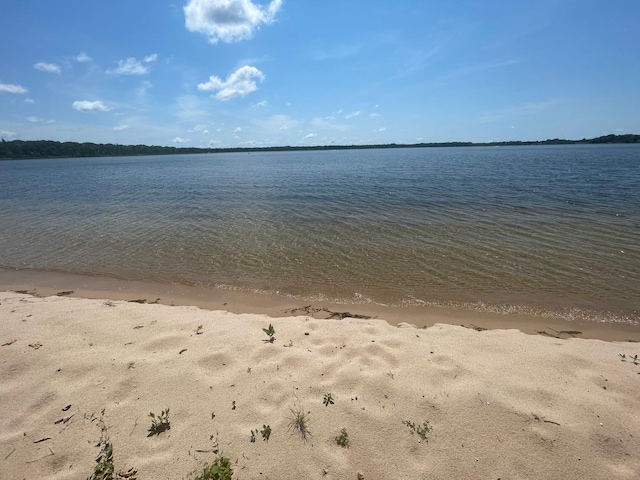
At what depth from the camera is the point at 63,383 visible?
452 centimetres

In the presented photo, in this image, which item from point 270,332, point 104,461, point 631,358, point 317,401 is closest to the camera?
point 104,461

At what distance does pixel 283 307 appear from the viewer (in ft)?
27.3

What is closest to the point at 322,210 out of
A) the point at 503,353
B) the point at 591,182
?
the point at 503,353

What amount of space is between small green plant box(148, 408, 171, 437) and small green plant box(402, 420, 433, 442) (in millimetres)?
3089

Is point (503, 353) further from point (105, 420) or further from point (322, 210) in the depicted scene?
point (322, 210)

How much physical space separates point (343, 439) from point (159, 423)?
2377 mm

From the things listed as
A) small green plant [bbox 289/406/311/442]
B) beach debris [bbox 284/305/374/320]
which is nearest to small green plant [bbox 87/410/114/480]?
small green plant [bbox 289/406/311/442]

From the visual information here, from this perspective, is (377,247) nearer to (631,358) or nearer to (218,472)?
(631,358)

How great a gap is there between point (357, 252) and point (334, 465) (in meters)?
9.18

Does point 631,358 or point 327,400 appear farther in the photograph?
point 631,358

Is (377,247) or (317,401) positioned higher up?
(317,401)

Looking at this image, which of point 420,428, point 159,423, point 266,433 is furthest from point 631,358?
point 159,423

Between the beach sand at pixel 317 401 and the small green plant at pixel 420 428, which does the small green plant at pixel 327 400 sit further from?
the small green plant at pixel 420 428

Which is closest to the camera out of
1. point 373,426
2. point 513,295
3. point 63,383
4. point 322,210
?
point 373,426
